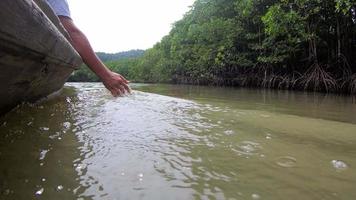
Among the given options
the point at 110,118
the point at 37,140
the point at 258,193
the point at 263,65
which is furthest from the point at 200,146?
the point at 263,65

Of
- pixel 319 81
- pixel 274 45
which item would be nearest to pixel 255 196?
pixel 319 81

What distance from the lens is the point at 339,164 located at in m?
1.71

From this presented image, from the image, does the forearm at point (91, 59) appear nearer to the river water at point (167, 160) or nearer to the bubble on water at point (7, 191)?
the river water at point (167, 160)

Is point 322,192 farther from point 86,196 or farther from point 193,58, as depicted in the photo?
point 193,58

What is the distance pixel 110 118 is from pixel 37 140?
1052mm

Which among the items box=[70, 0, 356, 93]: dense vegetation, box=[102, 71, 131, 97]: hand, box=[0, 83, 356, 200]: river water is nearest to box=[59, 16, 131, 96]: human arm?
box=[102, 71, 131, 97]: hand

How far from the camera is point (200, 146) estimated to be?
1988mm

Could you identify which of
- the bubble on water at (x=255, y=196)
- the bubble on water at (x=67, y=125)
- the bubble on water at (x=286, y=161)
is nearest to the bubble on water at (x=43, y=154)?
the bubble on water at (x=67, y=125)

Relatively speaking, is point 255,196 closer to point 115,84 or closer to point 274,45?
point 115,84

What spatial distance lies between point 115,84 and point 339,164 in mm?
1121

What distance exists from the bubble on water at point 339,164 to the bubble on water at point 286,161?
0.18m

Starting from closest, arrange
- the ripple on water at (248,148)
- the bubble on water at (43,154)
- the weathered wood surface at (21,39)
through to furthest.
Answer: the weathered wood surface at (21,39)
the bubble on water at (43,154)
the ripple on water at (248,148)

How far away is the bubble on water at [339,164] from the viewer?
65.3 inches

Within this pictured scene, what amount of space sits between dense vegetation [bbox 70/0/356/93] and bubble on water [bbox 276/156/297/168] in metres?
6.69
